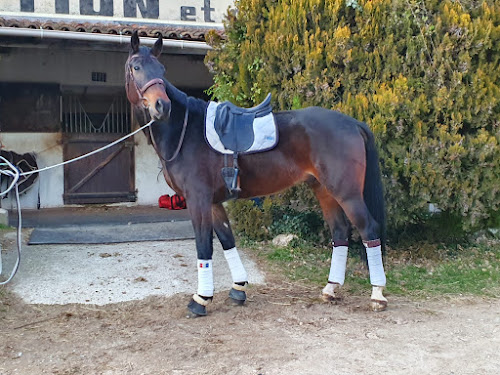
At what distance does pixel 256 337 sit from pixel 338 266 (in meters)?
1.15

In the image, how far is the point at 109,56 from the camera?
8930 mm

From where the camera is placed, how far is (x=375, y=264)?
402 cm

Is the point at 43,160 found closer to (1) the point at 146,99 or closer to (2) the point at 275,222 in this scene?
(2) the point at 275,222

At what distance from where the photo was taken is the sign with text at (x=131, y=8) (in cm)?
800

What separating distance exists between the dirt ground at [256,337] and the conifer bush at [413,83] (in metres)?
1.27

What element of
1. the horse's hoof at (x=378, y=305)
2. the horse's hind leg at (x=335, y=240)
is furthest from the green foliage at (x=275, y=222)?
the horse's hoof at (x=378, y=305)

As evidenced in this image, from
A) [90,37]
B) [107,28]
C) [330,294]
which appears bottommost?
[330,294]

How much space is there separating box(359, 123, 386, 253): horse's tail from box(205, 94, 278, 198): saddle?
2.59 ft

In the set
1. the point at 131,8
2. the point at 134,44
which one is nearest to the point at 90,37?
the point at 131,8

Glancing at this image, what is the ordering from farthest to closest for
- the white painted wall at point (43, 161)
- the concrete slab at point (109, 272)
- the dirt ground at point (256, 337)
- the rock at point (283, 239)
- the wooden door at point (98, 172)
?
the wooden door at point (98, 172), the white painted wall at point (43, 161), the rock at point (283, 239), the concrete slab at point (109, 272), the dirt ground at point (256, 337)

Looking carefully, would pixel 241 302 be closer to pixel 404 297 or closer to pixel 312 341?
pixel 312 341

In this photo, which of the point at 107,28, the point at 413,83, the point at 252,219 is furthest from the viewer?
the point at 107,28

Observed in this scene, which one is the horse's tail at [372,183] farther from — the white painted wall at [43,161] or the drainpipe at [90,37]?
the white painted wall at [43,161]

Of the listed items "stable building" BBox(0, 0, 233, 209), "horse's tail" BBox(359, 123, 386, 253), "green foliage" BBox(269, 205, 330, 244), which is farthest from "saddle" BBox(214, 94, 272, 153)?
"stable building" BBox(0, 0, 233, 209)
